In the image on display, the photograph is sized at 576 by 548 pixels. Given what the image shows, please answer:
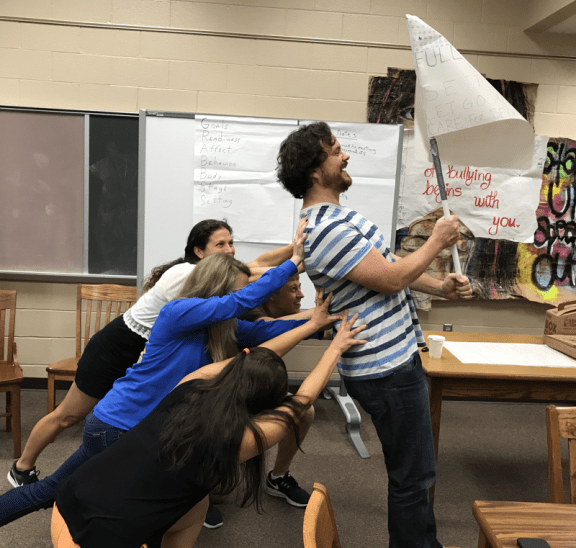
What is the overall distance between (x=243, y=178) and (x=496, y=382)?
1.82 metres

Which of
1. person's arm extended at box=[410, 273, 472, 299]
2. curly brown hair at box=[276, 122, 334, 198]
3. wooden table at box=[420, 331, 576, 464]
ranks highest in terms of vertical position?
curly brown hair at box=[276, 122, 334, 198]

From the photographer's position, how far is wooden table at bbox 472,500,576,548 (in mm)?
926

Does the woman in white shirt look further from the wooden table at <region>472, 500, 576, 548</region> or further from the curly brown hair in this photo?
the wooden table at <region>472, 500, 576, 548</region>

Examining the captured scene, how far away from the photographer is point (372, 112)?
345 cm

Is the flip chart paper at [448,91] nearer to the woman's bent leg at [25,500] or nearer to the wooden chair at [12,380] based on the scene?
the woman's bent leg at [25,500]

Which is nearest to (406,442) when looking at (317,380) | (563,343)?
(317,380)

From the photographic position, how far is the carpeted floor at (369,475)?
2.05m

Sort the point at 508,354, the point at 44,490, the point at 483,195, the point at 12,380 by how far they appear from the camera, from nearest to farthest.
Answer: the point at 44,490 → the point at 508,354 → the point at 12,380 → the point at 483,195

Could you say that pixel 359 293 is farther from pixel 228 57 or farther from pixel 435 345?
pixel 228 57

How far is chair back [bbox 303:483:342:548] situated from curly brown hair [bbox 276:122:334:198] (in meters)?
0.82

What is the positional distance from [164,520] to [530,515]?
0.76 meters

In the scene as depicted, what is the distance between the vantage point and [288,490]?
2.28 metres

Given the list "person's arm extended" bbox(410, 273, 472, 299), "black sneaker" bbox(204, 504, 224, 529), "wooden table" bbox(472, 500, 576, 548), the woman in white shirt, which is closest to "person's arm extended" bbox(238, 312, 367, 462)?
"person's arm extended" bbox(410, 273, 472, 299)

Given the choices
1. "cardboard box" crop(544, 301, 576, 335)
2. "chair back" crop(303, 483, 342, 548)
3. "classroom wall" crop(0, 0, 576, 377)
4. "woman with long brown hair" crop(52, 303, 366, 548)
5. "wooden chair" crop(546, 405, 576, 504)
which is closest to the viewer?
"chair back" crop(303, 483, 342, 548)
